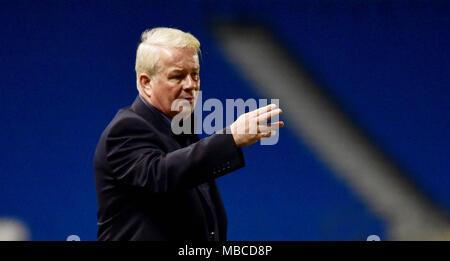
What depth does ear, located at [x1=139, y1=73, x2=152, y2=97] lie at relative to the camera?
1140mm

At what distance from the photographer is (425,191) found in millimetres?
2240

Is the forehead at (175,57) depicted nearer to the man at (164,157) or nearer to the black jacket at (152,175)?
the man at (164,157)

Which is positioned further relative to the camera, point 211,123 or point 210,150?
point 211,123

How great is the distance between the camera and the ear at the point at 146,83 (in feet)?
3.74

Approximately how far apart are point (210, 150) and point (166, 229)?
0.19 m

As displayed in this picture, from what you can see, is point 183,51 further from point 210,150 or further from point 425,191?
point 425,191

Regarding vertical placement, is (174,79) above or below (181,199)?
above

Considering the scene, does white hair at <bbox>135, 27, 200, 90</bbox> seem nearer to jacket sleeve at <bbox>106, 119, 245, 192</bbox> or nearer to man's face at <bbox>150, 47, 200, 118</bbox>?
man's face at <bbox>150, 47, 200, 118</bbox>

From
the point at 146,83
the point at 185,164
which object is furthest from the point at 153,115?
the point at 185,164

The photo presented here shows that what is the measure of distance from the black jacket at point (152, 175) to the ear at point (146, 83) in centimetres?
5

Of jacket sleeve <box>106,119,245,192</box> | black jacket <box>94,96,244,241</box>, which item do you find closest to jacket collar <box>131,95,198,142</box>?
black jacket <box>94,96,244,241</box>
